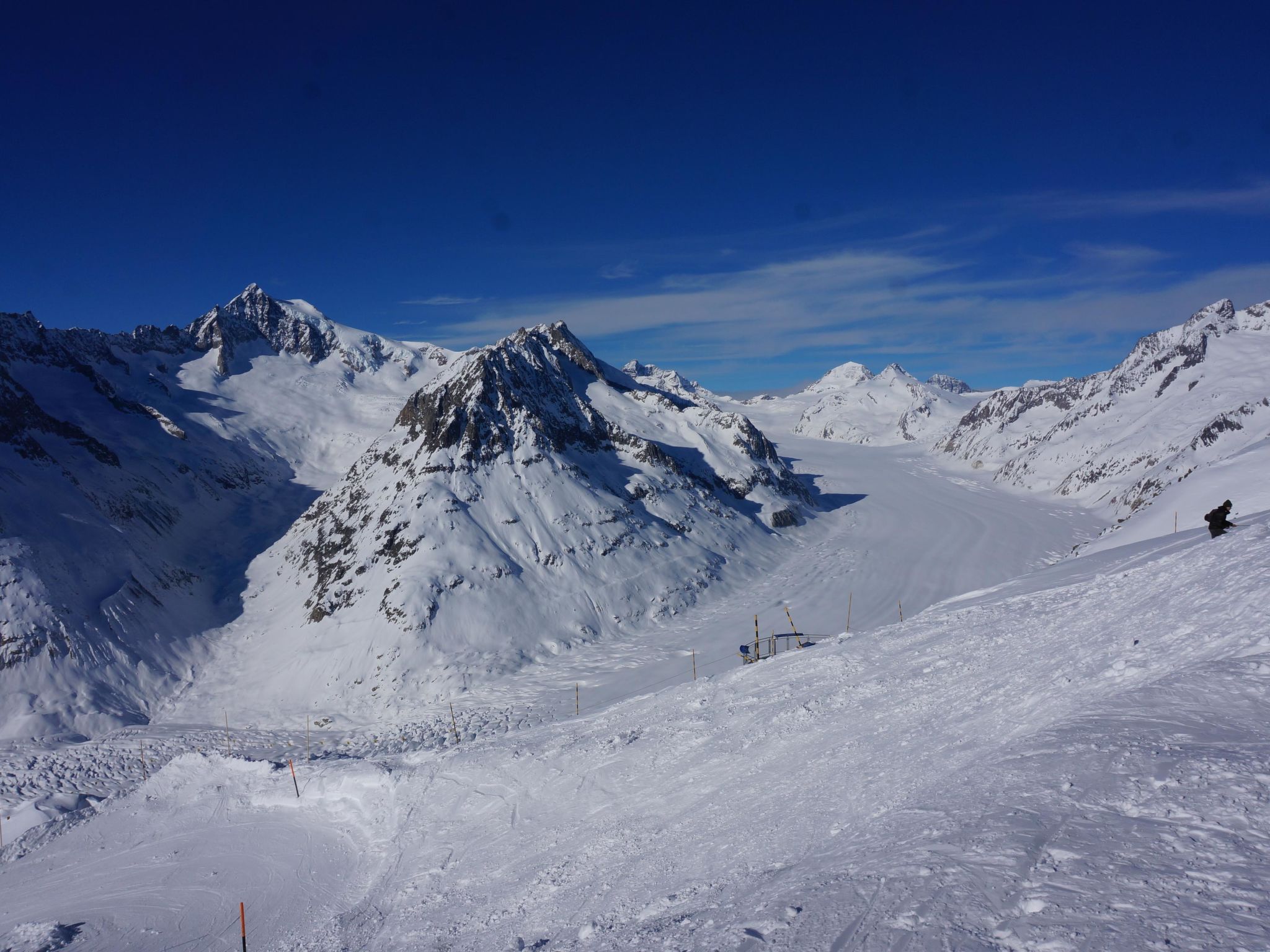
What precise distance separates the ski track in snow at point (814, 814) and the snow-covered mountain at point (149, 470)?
13620mm

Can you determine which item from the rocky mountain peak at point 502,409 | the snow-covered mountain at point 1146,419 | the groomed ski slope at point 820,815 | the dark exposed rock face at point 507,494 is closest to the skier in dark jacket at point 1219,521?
the groomed ski slope at point 820,815

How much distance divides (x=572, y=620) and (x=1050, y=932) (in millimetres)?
37101

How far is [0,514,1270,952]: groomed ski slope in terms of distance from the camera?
6641 mm

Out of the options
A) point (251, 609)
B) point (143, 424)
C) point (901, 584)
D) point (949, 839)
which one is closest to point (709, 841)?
point (949, 839)

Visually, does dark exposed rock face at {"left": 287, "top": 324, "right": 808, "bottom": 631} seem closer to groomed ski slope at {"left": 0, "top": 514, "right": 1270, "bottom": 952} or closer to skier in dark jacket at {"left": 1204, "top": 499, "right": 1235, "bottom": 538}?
groomed ski slope at {"left": 0, "top": 514, "right": 1270, "bottom": 952}

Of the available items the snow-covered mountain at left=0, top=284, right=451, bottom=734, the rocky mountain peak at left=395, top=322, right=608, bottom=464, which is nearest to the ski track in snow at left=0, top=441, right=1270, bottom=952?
the snow-covered mountain at left=0, top=284, right=451, bottom=734

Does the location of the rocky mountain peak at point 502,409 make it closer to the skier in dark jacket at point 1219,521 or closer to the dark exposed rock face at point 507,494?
the dark exposed rock face at point 507,494

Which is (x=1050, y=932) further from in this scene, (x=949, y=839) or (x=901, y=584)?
(x=901, y=584)

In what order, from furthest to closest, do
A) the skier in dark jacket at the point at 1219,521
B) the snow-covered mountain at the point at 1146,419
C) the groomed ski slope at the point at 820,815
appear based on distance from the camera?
1. the snow-covered mountain at the point at 1146,419
2. the skier in dark jacket at the point at 1219,521
3. the groomed ski slope at the point at 820,815

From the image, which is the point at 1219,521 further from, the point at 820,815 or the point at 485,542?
the point at 485,542

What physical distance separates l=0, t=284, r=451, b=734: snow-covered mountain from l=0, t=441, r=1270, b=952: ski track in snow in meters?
13.6

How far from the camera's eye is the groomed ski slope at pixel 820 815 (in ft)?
21.8

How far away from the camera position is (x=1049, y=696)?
12508 mm

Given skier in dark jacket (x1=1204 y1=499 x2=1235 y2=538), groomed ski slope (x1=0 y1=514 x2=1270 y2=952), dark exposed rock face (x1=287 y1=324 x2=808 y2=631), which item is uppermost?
dark exposed rock face (x1=287 y1=324 x2=808 y2=631)
